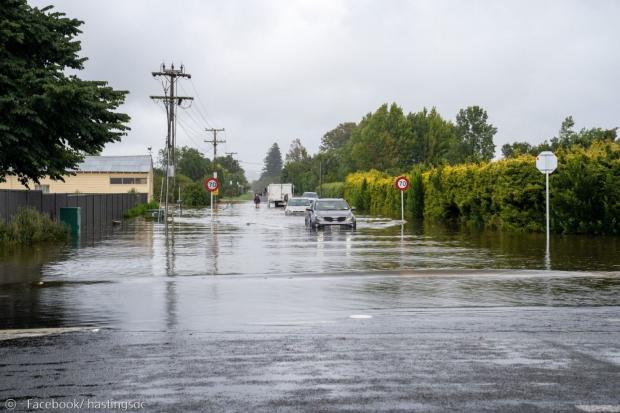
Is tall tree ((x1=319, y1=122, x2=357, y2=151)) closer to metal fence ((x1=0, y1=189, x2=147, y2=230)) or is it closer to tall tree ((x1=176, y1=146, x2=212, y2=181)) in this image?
tall tree ((x1=176, y1=146, x2=212, y2=181))

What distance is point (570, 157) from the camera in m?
27.0

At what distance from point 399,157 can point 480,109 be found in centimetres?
1409

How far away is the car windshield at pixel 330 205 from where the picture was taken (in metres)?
34.7

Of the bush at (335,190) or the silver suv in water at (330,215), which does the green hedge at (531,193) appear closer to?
the silver suv in water at (330,215)

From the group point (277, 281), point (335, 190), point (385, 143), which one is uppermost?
A: point (385, 143)

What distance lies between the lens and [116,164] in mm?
79438

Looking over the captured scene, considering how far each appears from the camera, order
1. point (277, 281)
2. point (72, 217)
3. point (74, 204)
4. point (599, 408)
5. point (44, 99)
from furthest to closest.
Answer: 1. point (74, 204)
2. point (72, 217)
3. point (44, 99)
4. point (277, 281)
5. point (599, 408)

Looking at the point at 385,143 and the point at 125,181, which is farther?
the point at 385,143

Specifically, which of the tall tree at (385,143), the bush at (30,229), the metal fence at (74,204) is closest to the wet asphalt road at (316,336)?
the bush at (30,229)

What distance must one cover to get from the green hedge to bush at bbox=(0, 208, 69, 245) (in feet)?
58.3

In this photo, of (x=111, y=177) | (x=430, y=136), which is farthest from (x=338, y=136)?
(x=111, y=177)

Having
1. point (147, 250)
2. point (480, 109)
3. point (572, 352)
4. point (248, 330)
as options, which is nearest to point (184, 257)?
point (147, 250)

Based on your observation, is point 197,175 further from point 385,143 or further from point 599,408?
point 599,408

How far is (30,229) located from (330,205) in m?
15.5
